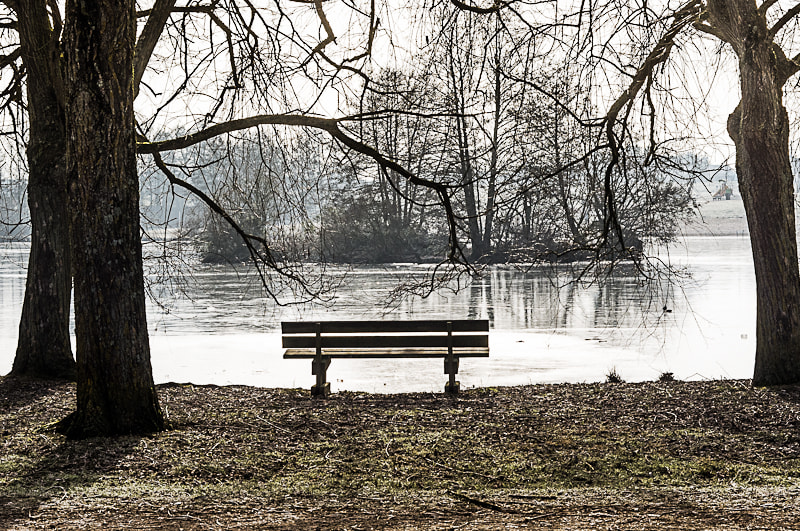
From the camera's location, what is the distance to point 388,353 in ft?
32.8

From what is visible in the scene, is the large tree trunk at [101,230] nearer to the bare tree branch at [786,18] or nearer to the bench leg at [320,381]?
the bench leg at [320,381]

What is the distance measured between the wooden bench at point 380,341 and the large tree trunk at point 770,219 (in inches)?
124

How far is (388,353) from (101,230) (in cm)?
402

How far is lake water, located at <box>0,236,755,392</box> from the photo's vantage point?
1199 cm

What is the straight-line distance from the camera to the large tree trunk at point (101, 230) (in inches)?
276

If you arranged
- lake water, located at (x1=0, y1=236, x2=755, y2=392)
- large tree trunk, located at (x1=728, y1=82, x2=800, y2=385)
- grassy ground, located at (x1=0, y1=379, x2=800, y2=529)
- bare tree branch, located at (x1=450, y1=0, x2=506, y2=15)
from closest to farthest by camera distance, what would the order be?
grassy ground, located at (x1=0, y1=379, x2=800, y2=529) < bare tree branch, located at (x1=450, y1=0, x2=506, y2=15) < large tree trunk, located at (x1=728, y1=82, x2=800, y2=385) < lake water, located at (x1=0, y1=236, x2=755, y2=392)

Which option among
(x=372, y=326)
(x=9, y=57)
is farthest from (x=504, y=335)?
(x=9, y=57)

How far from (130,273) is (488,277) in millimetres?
24732

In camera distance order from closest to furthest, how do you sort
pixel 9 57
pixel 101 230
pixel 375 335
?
pixel 101 230 → pixel 375 335 → pixel 9 57

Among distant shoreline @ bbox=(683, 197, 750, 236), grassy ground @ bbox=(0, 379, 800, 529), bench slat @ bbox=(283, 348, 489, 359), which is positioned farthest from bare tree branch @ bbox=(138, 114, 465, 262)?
distant shoreline @ bbox=(683, 197, 750, 236)

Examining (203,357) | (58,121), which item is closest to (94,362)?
(58,121)

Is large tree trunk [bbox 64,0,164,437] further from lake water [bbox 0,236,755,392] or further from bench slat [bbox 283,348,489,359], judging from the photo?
lake water [bbox 0,236,755,392]

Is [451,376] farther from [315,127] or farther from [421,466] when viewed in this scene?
[421,466]

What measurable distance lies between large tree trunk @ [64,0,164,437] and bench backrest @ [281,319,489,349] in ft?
9.64
